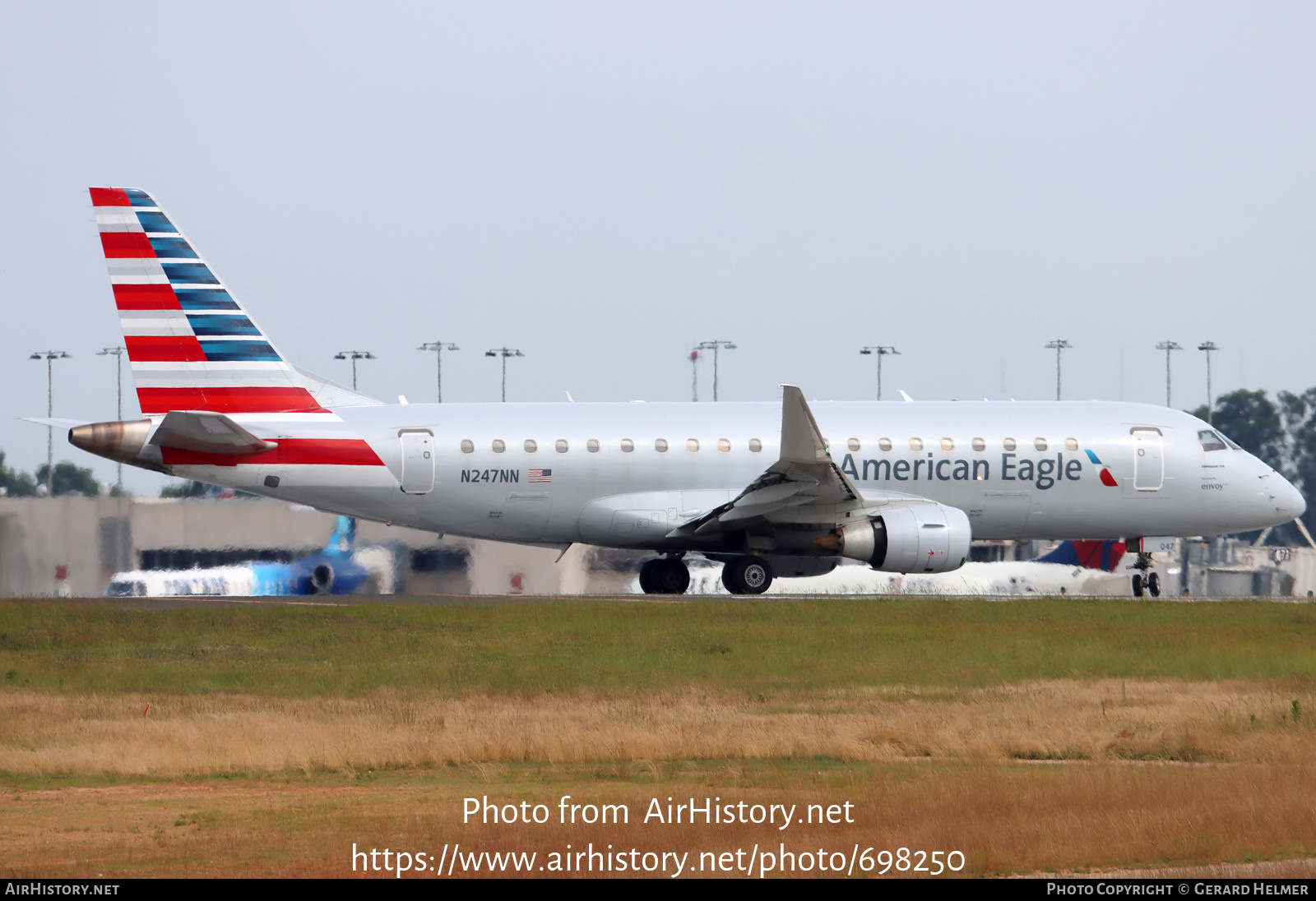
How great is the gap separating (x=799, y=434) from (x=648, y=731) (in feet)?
48.4

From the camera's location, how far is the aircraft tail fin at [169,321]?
31875 millimetres

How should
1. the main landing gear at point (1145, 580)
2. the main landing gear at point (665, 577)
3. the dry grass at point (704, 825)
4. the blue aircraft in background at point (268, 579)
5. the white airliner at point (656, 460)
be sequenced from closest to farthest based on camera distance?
the dry grass at point (704, 825) → the white airliner at point (656, 460) → the main landing gear at point (1145, 580) → the blue aircraft in background at point (268, 579) → the main landing gear at point (665, 577)

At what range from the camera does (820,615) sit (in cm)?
2769

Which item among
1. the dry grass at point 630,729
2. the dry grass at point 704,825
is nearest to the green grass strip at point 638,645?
the dry grass at point 630,729

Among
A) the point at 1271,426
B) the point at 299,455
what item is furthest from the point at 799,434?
the point at 1271,426

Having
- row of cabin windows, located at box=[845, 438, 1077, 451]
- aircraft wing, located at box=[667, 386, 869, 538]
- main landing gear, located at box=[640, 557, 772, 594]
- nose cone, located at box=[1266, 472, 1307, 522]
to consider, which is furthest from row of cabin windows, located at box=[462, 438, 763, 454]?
nose cone, located at box=[1266, 472, 1307, 522]

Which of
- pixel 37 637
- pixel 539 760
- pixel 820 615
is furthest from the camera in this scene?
pixel 820 615

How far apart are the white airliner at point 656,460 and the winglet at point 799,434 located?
0.04 m

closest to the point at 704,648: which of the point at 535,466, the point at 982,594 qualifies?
the point at 535,466

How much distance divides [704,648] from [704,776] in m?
8.86

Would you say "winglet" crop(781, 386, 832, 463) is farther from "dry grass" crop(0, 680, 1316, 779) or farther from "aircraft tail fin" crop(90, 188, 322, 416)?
"dry grass" crop(0, 680, 1316, 779)

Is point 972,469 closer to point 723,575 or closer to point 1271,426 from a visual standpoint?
point 723,575

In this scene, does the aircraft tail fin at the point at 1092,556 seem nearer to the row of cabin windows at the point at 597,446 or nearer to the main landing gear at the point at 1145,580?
the main landing gear at the point at 1145,580

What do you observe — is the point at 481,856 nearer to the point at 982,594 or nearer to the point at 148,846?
the point at 148,846
